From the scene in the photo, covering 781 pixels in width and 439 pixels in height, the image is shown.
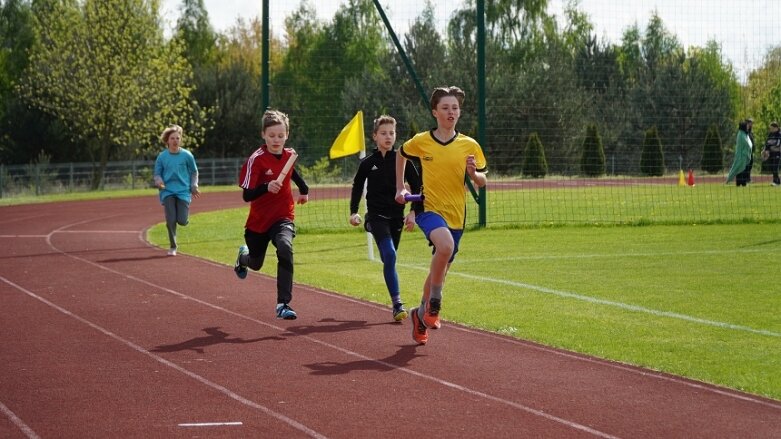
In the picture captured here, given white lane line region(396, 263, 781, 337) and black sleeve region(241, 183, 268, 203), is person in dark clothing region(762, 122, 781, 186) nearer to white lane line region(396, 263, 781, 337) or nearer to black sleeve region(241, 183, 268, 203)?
white lane line region(396, 263, 781, 337)

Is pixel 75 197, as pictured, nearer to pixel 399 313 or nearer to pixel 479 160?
pixel 399 313

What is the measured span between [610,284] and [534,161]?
1718 cm

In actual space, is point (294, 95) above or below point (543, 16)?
below

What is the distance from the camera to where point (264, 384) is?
8070mm

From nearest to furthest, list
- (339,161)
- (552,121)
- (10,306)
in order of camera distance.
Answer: (10,306), (552,121), (339,161)

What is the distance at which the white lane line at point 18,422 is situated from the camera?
6.58 m

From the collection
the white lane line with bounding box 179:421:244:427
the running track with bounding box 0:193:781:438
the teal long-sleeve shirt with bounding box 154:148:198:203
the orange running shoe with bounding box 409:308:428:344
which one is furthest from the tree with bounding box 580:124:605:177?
the white lane line with bounding box 179:421:244:427

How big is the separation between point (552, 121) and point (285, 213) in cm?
1871

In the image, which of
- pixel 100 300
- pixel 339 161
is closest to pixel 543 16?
pixel 339 161

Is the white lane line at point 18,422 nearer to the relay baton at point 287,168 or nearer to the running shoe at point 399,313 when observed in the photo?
the relay baton at point 287,168

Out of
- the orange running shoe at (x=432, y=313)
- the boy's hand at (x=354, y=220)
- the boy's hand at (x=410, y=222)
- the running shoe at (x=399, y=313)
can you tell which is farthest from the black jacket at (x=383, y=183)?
the orange running shoe at (x=432, y=313)

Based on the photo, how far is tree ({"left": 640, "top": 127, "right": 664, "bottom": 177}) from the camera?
116ft

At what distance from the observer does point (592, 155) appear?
106 feet

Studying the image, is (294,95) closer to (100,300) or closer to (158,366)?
(100,300)
